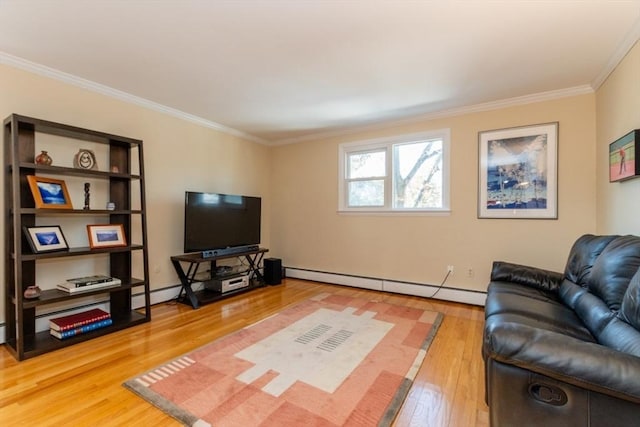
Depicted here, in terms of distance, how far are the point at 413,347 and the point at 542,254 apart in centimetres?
195

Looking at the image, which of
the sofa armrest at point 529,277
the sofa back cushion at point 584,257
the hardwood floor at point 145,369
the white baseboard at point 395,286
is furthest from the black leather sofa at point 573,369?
the white baseboard at point 395,286

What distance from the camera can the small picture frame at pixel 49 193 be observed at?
7.97 feet

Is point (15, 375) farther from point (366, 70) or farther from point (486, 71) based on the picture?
point (486, 71)

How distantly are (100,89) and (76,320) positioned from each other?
222cm

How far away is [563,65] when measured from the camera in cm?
258

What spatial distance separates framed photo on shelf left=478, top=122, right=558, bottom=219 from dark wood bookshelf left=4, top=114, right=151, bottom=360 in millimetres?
3790

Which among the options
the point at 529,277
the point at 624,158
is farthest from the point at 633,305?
the point at 624,158

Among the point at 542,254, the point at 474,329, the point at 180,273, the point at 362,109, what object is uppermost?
the point at 362,109

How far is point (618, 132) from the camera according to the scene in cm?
246

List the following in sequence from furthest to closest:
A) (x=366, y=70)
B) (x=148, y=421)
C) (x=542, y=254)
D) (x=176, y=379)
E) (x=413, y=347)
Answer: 1. (x=542, y=254)
2. (x=366, y=70)
3. (x=413, y=347)
4. (x=176, y=379)
5. (x=148, y=421)

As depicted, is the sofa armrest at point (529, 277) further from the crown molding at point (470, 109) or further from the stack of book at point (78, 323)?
the stack of book at point (78, 323)

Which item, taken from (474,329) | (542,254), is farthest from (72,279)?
(542,254)

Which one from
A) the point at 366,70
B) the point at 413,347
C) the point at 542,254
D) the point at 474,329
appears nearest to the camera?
the point at 413,347

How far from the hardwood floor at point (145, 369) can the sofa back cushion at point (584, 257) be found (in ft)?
2.95
